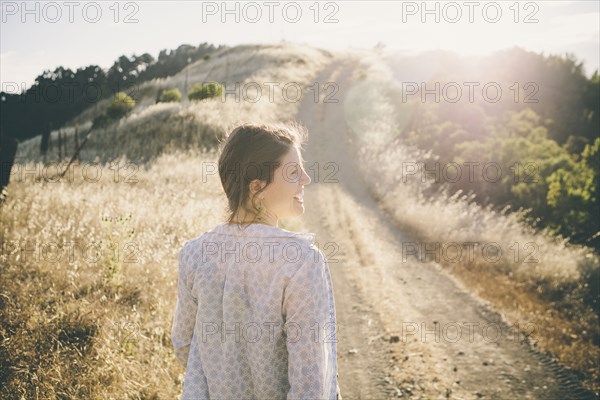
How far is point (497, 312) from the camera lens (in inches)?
280

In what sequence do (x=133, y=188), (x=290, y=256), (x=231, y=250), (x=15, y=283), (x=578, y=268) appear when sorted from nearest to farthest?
(x=290, y=256) → (x=231, y=250) → (x=15, y=283) → (x=578, y=268) → (x=133, y=188)

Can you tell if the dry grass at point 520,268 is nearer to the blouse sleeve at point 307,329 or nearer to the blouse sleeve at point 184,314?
the blouse sleeve at point 307,329

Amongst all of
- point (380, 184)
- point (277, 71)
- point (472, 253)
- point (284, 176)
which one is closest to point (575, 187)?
point (472, 253)

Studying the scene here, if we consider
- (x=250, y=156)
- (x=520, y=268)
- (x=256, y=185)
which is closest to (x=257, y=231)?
(x=256, y=185)

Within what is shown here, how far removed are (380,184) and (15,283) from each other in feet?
36.6

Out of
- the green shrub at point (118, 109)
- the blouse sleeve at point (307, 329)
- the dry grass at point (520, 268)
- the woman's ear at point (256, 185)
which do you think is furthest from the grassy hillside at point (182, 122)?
the blouse sleeve at point (307, 329)

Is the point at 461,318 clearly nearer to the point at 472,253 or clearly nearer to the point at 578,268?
the point at 472,253

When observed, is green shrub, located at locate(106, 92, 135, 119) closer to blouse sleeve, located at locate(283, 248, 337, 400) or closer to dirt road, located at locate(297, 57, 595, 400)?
dirt road, located at locate(297, 57, 595, 400)

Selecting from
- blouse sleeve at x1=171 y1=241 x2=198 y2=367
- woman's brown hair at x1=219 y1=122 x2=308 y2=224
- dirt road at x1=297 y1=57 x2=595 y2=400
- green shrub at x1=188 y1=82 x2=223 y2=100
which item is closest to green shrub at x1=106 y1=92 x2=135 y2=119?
green shrub at x1=188 y1=82 x2=223 y2=100

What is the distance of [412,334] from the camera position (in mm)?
6129

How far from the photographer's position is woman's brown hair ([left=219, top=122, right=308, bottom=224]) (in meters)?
1.76

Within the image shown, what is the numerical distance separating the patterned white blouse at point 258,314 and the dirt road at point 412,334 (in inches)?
138

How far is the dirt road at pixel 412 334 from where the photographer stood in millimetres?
5141

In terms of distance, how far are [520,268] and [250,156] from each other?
338 inches
